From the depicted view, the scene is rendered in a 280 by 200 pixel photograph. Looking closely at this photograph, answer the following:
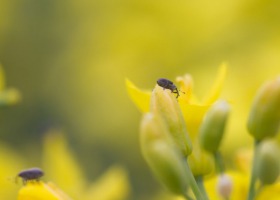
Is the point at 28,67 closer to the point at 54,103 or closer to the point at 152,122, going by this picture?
the point at 54,103

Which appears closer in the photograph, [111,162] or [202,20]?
[111,162]

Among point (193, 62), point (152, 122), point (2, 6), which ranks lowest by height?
point (193, 62)

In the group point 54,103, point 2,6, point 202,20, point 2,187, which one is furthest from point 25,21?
point 2,187

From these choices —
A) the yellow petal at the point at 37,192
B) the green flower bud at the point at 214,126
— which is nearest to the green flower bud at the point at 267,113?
the green flower bud at the point at 214,126

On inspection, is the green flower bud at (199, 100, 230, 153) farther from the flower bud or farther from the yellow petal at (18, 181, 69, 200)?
the yellow petal at (18, 181, 69, 200)

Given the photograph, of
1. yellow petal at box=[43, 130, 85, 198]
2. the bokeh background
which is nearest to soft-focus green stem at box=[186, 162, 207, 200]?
yellow petal at box=[43, 130, 85, 198]

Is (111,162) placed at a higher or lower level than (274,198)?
lower
